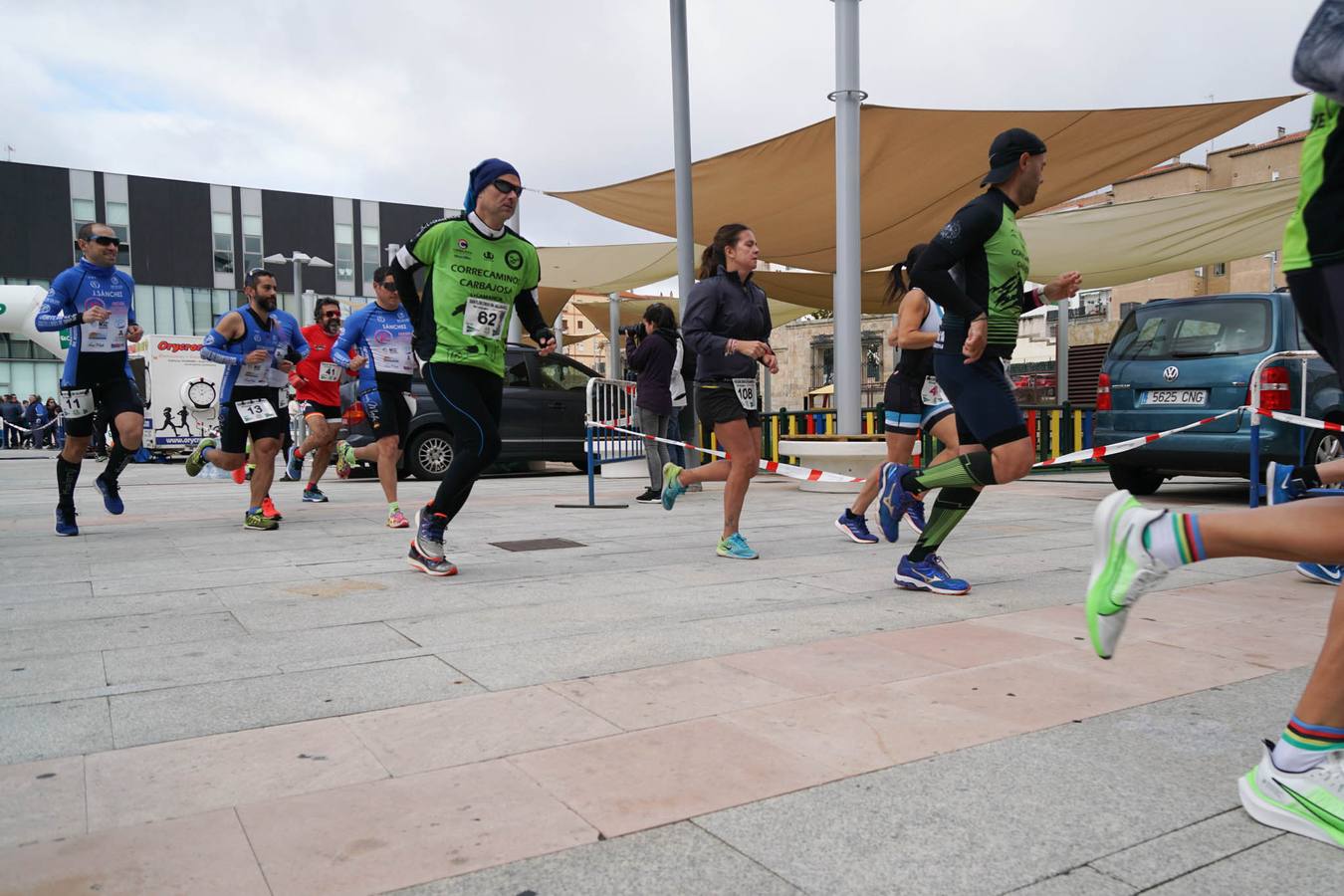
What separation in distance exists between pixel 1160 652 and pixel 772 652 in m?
1.28

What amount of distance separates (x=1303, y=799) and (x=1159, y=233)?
45.8 feet

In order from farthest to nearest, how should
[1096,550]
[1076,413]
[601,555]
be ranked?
1. [1076,413]
2. [601,555]
3. [1096,550]

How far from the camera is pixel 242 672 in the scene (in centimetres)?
315

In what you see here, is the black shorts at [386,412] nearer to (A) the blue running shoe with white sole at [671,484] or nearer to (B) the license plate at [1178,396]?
(A) the blue running shoe with white sole at [671,484]

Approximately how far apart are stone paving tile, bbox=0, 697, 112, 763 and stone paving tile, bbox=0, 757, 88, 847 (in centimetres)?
8

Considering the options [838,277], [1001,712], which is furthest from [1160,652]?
[838,277]

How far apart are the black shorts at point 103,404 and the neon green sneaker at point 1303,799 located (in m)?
6.56

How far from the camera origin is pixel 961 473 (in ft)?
14.0

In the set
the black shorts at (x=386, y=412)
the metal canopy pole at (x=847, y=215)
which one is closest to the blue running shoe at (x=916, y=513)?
the black shorts at (x=386, y=412)

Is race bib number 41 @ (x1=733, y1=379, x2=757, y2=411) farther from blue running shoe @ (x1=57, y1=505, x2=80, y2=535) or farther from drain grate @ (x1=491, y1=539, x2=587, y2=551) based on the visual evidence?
blue running shoe @ (x1=57, y1=505, x2=80, y2=535)

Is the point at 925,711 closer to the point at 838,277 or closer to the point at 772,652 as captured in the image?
the point at 772,652

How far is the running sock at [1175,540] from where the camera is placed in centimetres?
217

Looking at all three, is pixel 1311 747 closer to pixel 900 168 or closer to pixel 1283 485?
pixel 1283 485

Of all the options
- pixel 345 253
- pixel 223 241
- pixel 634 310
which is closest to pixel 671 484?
pixel 634 310
